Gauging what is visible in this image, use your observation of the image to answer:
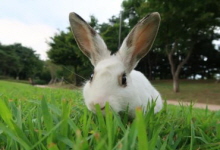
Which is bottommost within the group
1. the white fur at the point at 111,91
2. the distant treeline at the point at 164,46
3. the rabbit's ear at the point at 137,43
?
the white fur at the point at 111,91

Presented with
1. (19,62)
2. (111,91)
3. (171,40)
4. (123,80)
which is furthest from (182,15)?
(19,62)

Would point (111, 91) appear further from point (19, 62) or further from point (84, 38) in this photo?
point (19, 62)

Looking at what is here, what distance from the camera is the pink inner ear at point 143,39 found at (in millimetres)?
2598

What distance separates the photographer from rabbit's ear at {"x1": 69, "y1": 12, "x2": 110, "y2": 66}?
2.72m

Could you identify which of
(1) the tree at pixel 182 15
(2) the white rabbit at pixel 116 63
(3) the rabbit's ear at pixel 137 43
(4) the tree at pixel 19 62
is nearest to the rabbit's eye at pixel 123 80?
(2) the white rabbit at pixel 116 63

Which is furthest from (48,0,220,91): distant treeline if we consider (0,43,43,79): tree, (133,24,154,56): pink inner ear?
(0,43,43,79): tree

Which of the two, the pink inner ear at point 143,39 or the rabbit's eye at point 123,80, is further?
the pink inner ear at point 143,39

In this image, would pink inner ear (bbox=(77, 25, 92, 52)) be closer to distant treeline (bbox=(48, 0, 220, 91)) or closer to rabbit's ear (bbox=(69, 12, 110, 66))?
rabbit's ear (bbox=(69, 12, 110, 66))

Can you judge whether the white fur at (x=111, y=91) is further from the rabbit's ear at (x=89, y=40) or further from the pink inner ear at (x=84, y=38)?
the pink inner ear at (x=84, y=38)

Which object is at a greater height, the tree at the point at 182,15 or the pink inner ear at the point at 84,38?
the tree at the point at 182,15

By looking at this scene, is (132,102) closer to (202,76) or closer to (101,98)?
(101,98)

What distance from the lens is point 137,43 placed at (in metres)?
2.69

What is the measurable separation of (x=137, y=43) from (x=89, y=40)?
21.4 inches

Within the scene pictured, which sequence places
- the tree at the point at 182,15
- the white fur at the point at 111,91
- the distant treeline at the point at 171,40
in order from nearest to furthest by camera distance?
1. the white fur at the point at 111,91
2. the tree at the point at 182,15
3. the distant treeline at the point at 171,40
